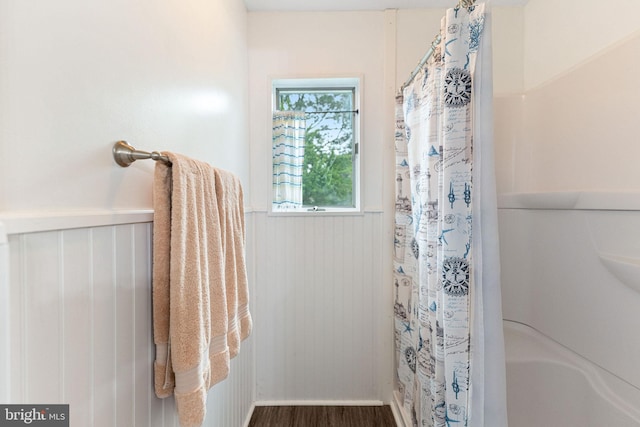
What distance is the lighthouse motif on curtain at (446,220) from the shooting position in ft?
3.05

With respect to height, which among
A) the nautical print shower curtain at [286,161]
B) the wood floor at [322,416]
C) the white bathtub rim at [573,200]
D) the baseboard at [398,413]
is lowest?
the wood floor at [322,416]

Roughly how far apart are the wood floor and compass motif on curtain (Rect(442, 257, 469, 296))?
3.73ft

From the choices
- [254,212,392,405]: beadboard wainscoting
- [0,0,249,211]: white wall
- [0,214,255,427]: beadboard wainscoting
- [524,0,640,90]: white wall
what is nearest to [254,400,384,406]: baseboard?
[254,212,392,405]: beadboard wainscoting

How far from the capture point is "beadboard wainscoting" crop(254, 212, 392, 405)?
1765mm

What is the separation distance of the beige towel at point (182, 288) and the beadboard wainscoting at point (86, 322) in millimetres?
47

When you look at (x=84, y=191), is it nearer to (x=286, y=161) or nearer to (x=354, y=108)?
(x=286, y=161)

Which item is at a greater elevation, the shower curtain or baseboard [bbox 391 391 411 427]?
the shower curtain

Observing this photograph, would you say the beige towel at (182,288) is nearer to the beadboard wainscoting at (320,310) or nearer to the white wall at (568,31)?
the beadboard wainscoting at (320,310)

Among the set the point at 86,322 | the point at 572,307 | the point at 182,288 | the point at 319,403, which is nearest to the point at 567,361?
the point at 572,307

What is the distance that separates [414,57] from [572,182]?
1.07m

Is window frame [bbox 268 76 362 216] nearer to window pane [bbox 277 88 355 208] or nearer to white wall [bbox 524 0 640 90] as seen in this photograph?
window pane [bbox 277 88 355 208]

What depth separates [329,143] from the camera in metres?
1.91


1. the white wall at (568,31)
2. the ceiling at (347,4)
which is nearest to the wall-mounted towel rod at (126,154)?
the ceiling at (347,4)

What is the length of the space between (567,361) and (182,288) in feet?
5.48
